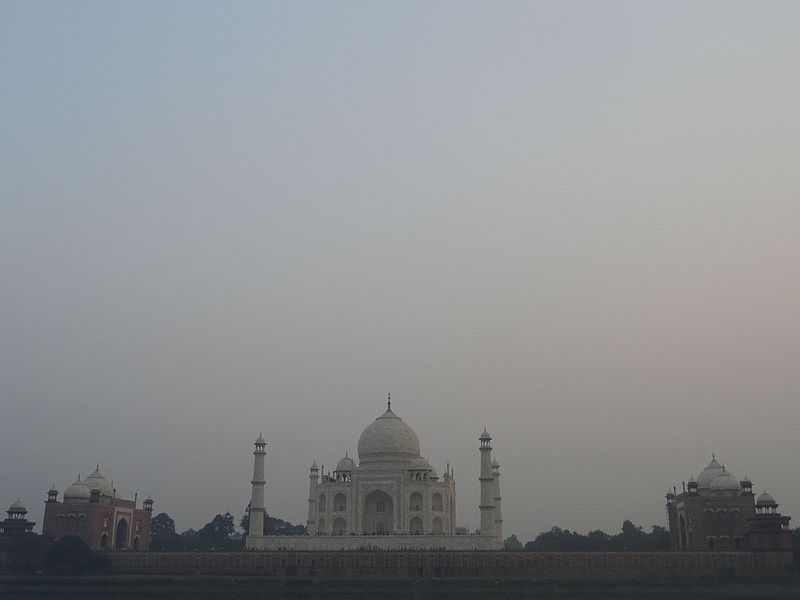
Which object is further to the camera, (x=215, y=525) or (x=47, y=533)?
(x=215, y=525)

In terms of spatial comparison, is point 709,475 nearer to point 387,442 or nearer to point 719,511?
point 719,511

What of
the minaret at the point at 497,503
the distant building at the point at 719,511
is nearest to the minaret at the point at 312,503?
the minaret at the point at 497,503

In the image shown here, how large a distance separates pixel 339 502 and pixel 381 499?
261cm

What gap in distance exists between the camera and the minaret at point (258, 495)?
2067 inches

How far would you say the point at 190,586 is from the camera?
1693 inches

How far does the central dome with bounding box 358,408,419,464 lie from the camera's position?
57.2 m

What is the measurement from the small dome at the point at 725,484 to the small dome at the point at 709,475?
2.44 feet

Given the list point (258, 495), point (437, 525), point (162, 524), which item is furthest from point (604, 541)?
point (162, 524)

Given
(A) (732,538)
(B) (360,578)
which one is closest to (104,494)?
(B) (360,578)

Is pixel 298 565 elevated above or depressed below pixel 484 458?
below

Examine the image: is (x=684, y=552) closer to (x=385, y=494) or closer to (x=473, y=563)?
(x=473, y=563)

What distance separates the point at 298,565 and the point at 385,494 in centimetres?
919

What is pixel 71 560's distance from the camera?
152 ft

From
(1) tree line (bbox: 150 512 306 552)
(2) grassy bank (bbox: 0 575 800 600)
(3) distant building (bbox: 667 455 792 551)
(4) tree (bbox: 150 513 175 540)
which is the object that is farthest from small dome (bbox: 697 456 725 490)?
(4) tree (bbox: 150 513 175 540)
